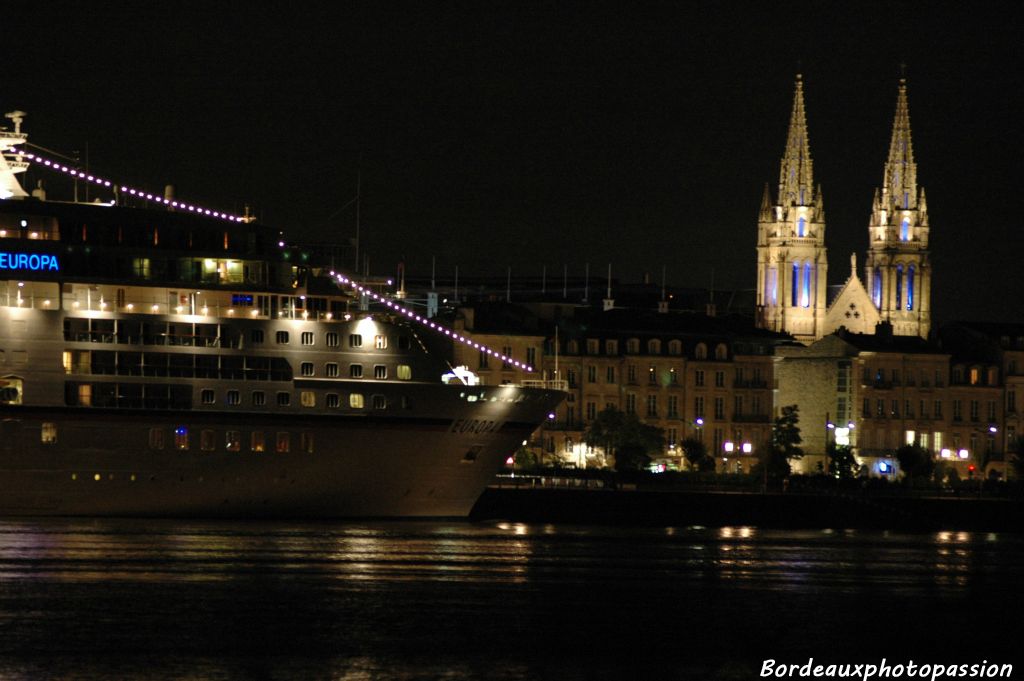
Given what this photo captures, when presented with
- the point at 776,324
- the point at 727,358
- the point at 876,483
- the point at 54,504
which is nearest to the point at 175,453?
the point at 54,504

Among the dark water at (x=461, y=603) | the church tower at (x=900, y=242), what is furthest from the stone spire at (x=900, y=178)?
the dark water at (x=461, y=603)

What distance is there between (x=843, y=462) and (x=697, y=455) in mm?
6437

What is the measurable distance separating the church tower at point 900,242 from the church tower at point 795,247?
13.2 ft

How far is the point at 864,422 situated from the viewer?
104 m

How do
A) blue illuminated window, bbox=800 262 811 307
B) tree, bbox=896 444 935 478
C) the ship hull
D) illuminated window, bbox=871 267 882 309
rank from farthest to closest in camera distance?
illuminated window, bbox=871 267 882 309 → blue illuminated window, bbox=800 262 811 307 → tree, bbox=896 444 935 478 → the ship hull

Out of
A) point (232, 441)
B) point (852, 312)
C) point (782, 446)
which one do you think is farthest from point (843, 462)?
point (852, 312)

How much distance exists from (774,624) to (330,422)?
19.5 metres

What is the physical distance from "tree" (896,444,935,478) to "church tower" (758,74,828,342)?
3759cm

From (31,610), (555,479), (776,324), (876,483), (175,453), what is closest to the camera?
(31,610)

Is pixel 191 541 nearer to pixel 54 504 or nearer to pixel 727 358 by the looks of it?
pixel 54 504

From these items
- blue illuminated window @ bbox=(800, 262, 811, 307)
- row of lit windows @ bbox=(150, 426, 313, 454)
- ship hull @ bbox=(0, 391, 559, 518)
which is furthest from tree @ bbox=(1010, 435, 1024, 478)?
row of lit windows @ bbox=(150, 426, 313, 454)

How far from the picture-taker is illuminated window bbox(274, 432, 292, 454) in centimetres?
6341

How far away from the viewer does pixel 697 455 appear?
95.2 m

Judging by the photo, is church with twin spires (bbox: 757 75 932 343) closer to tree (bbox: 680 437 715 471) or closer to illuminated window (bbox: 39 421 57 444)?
tree (bbox: 680 437 715 471)
